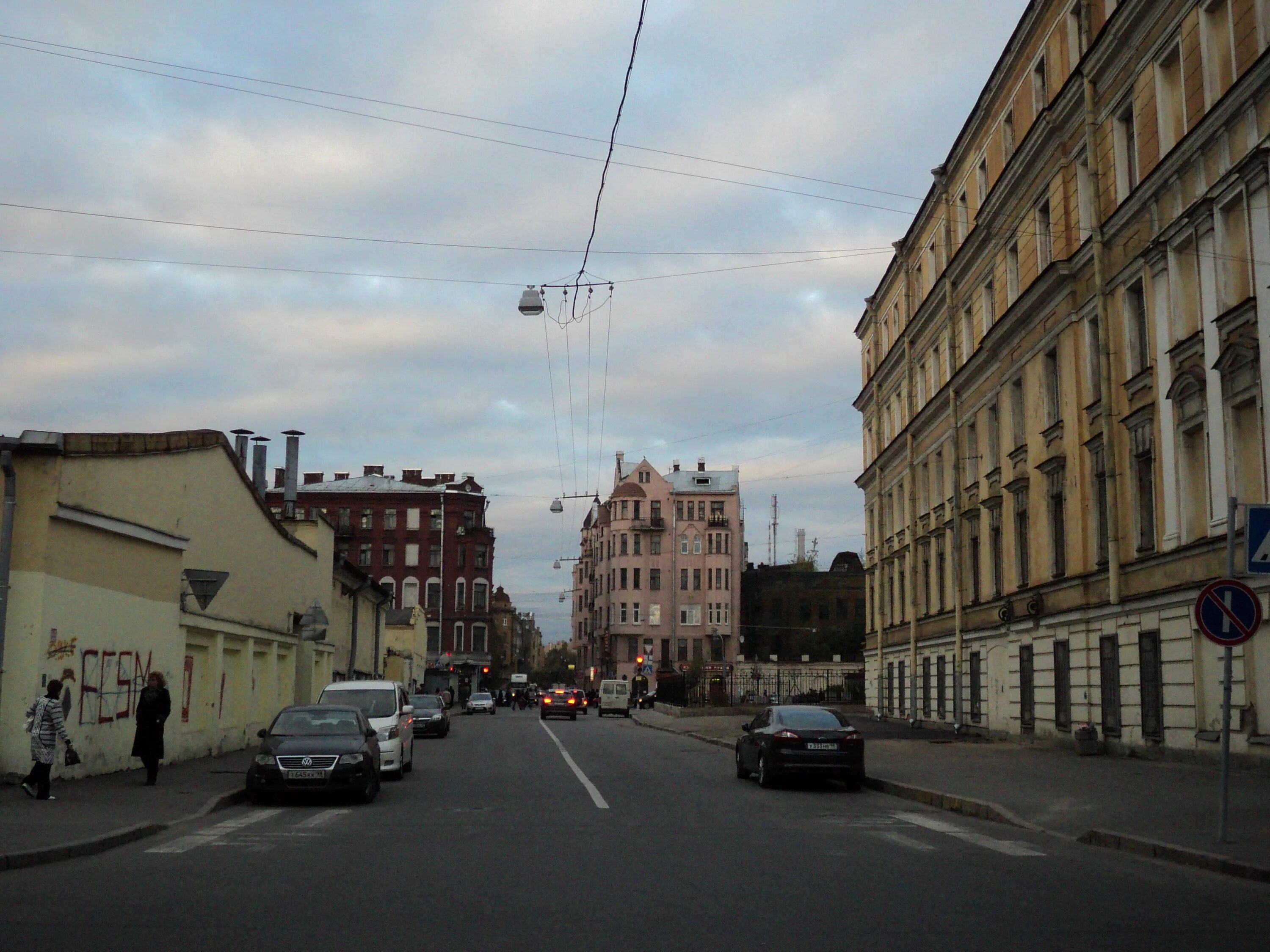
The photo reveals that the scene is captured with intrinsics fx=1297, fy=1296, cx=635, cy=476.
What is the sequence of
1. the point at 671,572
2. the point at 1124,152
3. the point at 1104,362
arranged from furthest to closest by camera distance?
the point at 671,572 → the point at 1104,362 → the point at 1124,152

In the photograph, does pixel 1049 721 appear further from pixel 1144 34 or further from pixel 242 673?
pixel 242 673

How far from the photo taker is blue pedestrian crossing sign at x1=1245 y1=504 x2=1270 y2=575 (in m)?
12.5

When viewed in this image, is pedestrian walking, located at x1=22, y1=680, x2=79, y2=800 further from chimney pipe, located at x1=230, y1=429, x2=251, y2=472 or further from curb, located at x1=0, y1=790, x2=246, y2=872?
chimney pipe, located at x1=230, y1=429, x2=251, y2=472

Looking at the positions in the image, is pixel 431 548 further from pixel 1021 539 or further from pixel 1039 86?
pixel 1039 86

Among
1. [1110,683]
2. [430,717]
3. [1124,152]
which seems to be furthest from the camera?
[430,717]

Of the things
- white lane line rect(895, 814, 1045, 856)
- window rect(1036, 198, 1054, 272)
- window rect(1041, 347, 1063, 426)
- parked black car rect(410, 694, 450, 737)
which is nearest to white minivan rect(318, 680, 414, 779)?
white lane line rect(895, 814, 1045, 856)

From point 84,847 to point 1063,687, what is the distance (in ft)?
77.5

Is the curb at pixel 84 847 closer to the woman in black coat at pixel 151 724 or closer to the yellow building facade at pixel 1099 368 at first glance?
the woman in black coat at pixel 151 724

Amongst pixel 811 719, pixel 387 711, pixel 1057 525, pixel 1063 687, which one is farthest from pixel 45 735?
pixel 1057 525

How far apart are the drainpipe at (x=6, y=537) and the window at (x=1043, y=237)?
22619mm

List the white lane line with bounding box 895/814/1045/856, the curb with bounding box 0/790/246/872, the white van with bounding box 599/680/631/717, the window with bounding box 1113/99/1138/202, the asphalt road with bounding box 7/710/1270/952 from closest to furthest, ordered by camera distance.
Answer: the asphalt road with bounding box 7/710/1270/952
the curb with bounding box 0/790/246/872
the white lane line with bounding box 895/814/1045/856
the window with bounding box 1113/99/1138/202
the white van with bounding box 599/680/631/717

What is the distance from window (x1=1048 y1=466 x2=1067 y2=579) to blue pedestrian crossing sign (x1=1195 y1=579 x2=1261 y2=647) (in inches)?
700

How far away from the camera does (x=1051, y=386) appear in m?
31.3

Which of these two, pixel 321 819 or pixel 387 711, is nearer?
pixel 321 819
